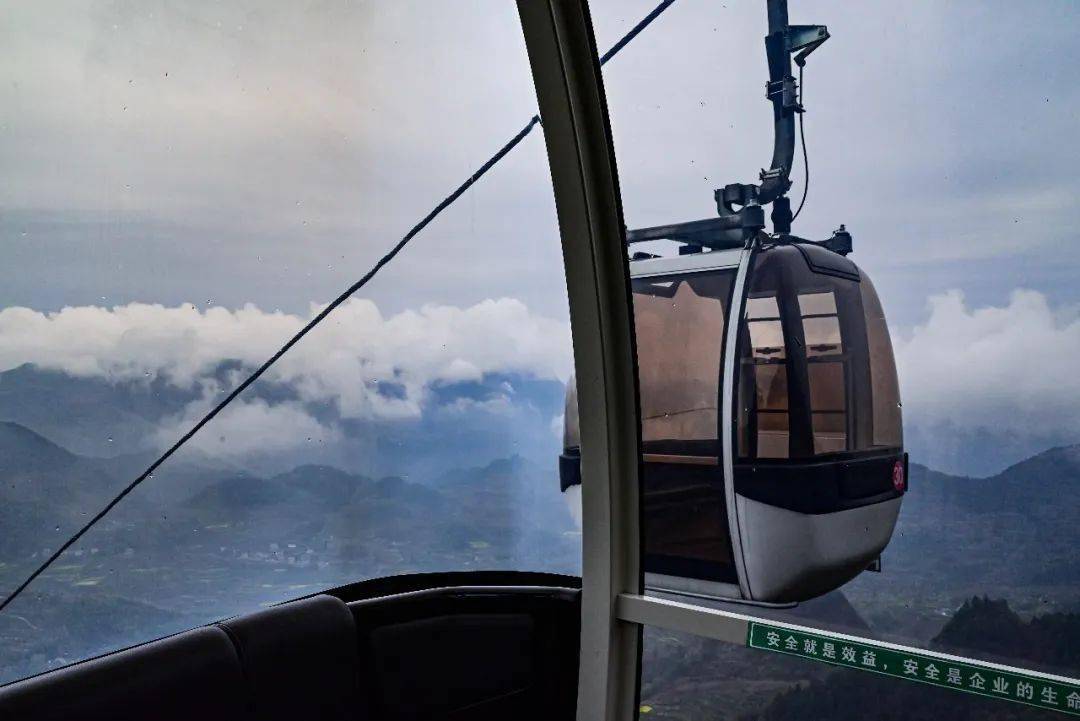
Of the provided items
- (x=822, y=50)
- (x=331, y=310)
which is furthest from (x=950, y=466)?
(x=331, y=310)

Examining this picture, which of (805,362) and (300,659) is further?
(805,362)

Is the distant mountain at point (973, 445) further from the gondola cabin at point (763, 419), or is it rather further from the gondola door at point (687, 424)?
the gondola door at point (687, 424)

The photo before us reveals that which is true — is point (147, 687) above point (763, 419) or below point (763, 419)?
below

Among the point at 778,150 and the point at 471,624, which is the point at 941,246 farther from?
the point at 471,624

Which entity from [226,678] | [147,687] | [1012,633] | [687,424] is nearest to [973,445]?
[1012,633]

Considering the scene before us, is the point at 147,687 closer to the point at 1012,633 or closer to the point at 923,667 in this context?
the point at 923,667

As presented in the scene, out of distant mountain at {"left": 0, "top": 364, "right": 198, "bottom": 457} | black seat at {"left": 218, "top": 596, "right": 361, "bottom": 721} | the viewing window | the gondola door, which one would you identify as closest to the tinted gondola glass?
the gondola door
